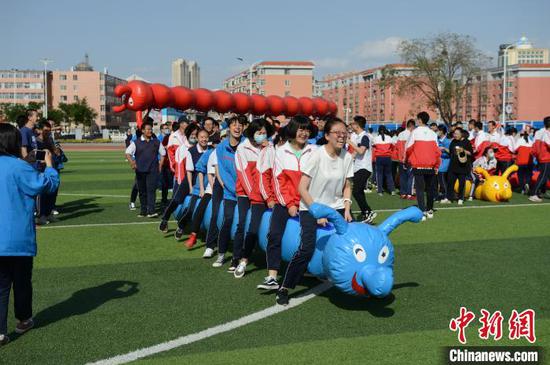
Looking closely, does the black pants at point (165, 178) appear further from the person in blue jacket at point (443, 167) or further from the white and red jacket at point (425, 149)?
the person in blue jacket at point (443, 167)

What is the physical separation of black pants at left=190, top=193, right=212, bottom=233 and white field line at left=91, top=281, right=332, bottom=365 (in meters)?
2.68

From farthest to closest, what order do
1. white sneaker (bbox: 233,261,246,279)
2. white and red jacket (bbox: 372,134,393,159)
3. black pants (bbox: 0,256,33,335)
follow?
white and red jacket (bbox: 372,134,393,159)
white sneaker (bbox: 233,261,246,279)
black pants (bbox: 0,256,33,335)

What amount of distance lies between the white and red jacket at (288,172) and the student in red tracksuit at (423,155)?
5.59 metres

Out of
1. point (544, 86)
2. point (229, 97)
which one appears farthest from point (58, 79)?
point (229, 97)

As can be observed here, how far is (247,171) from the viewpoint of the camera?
679 centimetres

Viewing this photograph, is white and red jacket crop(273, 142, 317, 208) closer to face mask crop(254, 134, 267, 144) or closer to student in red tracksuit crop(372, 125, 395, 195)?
face mask crop(254, 134, 267, 144)

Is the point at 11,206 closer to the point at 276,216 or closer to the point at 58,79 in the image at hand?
the point at 276,216

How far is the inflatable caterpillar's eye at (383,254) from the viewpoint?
17.3ft

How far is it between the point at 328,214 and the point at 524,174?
12.2m

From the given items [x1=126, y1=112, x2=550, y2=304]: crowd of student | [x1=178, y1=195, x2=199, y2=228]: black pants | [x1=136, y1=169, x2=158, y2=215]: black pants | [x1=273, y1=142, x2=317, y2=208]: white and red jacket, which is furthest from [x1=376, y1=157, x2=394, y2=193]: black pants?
[x1=273, y1=142, x2=317, y2=208]: white and red jacket

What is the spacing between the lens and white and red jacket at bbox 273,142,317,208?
584cm

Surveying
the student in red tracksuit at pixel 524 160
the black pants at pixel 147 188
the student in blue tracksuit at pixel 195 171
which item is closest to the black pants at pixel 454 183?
the student in red tracksuit at pixel 524 160

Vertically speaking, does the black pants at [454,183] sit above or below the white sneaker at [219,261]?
above

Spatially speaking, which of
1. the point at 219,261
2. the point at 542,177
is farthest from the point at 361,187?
the point at 542,177
